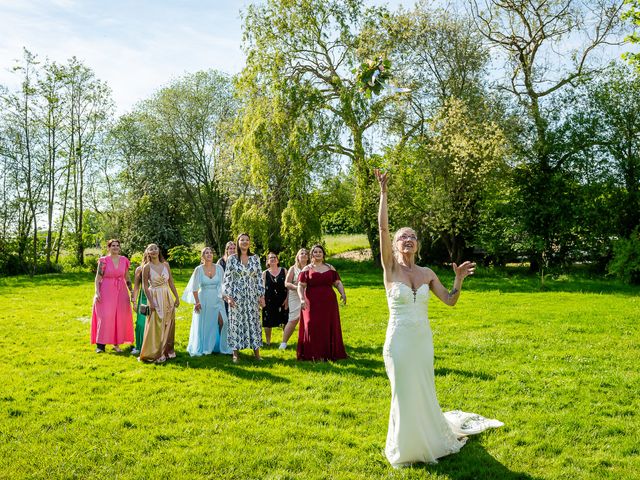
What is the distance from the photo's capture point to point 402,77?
26.7 m

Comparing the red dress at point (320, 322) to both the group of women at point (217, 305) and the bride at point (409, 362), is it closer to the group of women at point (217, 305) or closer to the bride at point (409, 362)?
the group of women at point (217, 305)

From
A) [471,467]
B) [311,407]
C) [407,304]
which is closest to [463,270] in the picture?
[407,304]

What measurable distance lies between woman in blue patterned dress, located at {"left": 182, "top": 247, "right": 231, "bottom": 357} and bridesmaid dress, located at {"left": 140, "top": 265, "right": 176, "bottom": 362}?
460 millimetres

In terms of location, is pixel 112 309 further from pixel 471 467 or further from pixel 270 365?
pixel 471 467

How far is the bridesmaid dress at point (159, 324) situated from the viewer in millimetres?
10594

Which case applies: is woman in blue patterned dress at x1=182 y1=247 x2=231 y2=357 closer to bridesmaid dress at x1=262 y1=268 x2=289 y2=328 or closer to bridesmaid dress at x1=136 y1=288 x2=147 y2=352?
bridesmaid dress at x1=136 y1=288 x2=147 y2=352

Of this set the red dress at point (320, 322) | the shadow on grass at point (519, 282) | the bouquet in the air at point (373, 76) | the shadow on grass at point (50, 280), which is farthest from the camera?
the shadow on grass at point (50, 280)

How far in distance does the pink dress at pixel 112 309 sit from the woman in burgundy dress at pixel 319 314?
13.0ft

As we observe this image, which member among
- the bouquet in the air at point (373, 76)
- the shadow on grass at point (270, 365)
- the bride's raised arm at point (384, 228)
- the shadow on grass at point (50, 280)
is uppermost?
the bouquet in the air at point (373, 76)

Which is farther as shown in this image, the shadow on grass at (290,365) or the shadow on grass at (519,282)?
the shadow on grass at (519,282)

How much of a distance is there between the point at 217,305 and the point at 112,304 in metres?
2.30

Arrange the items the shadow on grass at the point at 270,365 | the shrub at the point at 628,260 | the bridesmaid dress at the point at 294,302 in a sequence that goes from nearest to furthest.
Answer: the shadow on grass at the point at 270,365 < the bridesmaid dress at the point at 294,302 < the shrub at the point at 628,260

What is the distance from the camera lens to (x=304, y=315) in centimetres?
1072

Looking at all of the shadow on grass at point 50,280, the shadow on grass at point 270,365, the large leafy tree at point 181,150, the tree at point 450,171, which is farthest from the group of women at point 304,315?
the large leafy tree at point 181,150
